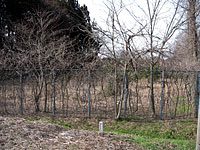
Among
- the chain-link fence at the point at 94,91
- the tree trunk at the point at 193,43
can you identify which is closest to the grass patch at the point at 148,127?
the chain-link fence at the point at 94,91

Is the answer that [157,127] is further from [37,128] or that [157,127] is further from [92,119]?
[37,128]

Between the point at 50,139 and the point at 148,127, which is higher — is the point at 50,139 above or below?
above

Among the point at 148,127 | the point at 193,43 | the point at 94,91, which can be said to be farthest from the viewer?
the point at 193,43

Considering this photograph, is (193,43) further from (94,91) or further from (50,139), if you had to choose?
(50,139)

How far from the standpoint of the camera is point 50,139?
14.2ft

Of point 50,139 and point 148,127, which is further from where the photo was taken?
point 148,127

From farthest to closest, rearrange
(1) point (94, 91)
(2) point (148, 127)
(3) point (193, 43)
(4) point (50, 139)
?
(3) point (193, 43) < (1) point (94, 91) < (2) point (148, 127) < (4) point (50, 139)

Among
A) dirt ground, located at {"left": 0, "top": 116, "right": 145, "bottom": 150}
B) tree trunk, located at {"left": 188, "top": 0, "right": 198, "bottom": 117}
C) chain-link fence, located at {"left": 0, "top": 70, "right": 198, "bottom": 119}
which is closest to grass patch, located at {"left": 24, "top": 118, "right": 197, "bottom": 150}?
chain-link fence, located at {"left": 0, "top": 70, "right": 198, "bottom": 119}

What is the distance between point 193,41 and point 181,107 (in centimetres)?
282

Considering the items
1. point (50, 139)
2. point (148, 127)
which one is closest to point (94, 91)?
point (148, 127)

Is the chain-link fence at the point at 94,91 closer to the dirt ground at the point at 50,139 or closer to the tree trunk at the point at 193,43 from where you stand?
the tree trunk at the point at 193,43

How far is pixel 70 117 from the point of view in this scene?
24.8 ft

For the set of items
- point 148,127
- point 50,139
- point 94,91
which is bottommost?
point 148,127

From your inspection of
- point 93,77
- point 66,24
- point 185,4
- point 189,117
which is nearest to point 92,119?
point 93,77
